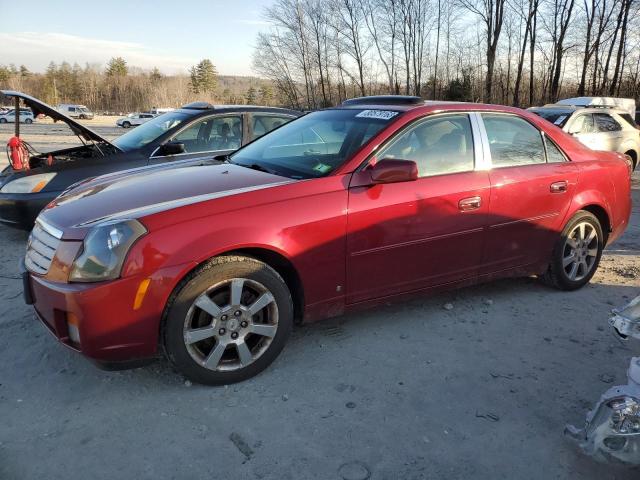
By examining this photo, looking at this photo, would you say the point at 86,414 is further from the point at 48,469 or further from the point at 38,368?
the point at 38,368

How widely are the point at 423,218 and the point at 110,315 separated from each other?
2.06 m

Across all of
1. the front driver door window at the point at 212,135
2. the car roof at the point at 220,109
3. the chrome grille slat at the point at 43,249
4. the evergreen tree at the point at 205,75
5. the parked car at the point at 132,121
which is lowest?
the chrome grille slat at the point at 43,249

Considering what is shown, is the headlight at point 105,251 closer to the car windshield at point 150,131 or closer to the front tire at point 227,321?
the front tire at point 227,321

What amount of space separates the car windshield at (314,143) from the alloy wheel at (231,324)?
857mm

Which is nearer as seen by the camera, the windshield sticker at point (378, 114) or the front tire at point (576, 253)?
the windshield sticker at point (378, 114)

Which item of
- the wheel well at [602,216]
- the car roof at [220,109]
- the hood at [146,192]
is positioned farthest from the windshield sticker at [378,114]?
the car roof at [220,109]

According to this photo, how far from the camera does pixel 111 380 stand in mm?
2930

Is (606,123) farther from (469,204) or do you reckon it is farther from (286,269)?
(286,269)

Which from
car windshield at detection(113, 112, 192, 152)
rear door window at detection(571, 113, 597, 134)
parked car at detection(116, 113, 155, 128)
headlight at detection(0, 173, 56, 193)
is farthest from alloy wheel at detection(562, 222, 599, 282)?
parked car at detection(116, 113, 155, 128)

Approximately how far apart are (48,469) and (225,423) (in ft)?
2.64

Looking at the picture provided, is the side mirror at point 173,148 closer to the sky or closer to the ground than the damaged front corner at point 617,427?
closer to the sky

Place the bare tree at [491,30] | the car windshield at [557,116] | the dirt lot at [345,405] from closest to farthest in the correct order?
the dirt lot at [345,405]
the car windshield at [557,116]
the bare tree at [491,30]

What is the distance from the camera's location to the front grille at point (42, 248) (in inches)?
108

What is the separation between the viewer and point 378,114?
12.0 feet
